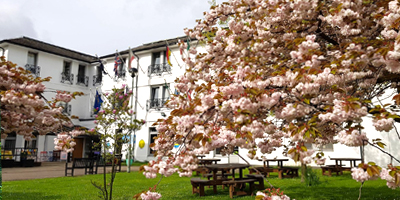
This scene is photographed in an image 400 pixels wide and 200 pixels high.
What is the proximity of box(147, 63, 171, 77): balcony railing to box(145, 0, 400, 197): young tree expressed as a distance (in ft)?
59.2

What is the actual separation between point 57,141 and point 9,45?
75.4 feet

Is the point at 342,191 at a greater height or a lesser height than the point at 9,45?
lesser

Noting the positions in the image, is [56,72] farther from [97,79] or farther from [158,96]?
[158,96]

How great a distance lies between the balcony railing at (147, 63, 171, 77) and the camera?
909 inches

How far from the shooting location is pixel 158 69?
2362 centimetres

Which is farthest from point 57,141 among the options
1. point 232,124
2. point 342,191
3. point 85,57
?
point 85,57

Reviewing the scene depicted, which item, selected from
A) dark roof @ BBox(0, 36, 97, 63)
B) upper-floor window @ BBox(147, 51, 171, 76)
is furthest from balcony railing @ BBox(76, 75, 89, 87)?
upper-floor window @ BBox(147, 51, 171, 76)

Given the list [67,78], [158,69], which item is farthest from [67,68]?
[158,69]

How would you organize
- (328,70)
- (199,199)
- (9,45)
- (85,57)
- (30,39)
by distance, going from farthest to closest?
(85,57) < (30,39) < (9,45) < (199,199) < (328,70)

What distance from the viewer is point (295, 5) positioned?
4.25 m

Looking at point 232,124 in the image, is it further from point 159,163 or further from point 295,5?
point 295,5

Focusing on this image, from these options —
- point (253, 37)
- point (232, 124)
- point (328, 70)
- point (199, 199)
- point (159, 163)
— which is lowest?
point (199, 199)

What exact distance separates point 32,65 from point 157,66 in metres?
10.7

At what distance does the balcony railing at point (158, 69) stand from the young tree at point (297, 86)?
18.0m
